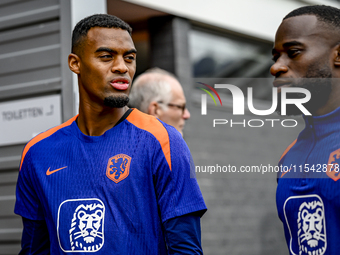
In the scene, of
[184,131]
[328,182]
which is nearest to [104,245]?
[328,182]

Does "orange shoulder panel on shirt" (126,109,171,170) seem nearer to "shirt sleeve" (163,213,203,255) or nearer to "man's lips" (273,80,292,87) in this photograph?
"shirt sleeve" (163,213,203,255)

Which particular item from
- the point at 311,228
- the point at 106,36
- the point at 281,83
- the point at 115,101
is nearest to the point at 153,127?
the point at 115,101

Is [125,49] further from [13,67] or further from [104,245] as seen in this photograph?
[13,67]

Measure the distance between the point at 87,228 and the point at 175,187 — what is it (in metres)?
0.44

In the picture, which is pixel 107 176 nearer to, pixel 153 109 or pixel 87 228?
pixel 87 228

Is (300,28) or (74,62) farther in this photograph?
(74,62)

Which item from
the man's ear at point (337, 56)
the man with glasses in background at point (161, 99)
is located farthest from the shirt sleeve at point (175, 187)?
the man with glasses in background at point (161, 99)

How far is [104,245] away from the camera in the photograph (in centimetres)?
219

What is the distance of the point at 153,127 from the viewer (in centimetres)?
236

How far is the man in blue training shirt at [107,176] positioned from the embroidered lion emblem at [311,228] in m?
0.43

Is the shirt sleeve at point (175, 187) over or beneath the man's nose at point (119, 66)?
beneath

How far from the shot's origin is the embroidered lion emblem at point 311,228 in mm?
2020

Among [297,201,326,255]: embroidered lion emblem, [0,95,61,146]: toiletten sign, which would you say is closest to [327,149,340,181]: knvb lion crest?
[297,201,326,255]: embroidered lion emblem

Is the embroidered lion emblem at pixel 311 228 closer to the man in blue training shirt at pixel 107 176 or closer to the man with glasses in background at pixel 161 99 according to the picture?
the man in blue training shirt at pixel 107 176
